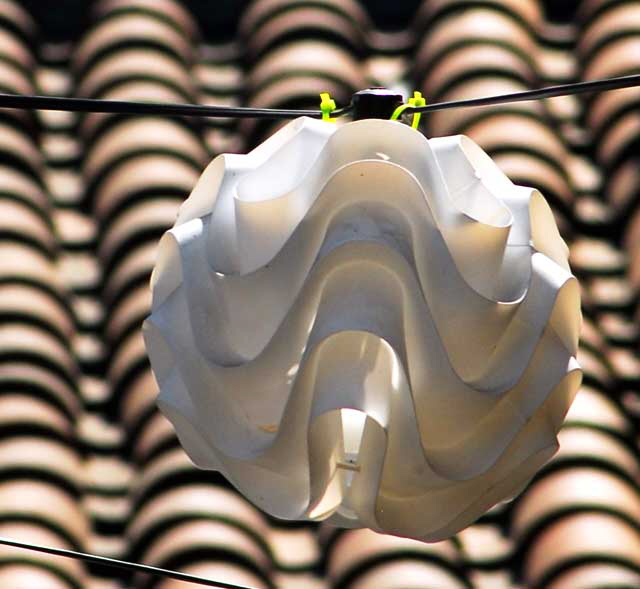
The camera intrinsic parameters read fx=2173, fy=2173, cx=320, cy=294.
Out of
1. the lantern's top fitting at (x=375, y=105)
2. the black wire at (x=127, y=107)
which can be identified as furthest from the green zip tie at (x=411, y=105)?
the black wire at (x=127, y=107)

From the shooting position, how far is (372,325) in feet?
6.13

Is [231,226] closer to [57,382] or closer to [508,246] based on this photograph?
[508,246]

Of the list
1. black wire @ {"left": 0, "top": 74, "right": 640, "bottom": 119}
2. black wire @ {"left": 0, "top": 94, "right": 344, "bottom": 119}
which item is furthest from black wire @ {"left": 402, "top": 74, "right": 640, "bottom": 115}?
black wire @ {"left": 0, "top": 94, "right": 344, "bottom": 119}

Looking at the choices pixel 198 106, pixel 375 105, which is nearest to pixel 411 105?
pixel 375 105

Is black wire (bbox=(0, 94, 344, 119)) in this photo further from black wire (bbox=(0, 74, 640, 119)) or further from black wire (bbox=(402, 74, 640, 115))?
black wire (bbox=(402, 74, 640, 115))

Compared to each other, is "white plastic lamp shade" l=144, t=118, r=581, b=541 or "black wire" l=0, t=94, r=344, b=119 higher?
"black wire" l=0, t=94, r=344, b=119

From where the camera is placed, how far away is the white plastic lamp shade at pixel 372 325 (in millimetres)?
1894

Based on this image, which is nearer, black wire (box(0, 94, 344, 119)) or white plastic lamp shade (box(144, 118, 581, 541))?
white plastic lamp shade (box(144, 118, 581, 541))

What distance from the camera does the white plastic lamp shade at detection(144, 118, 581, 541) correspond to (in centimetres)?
189

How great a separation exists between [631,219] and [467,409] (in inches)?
70.4

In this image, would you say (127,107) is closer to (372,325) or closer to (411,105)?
(411,105)

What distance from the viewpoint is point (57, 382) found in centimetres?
336

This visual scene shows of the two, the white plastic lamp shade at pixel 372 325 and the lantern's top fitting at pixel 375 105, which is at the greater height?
the lantern's top fitting at pixel 375 105

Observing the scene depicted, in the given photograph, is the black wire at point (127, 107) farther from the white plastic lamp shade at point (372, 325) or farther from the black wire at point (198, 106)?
the white plastic lamp shade at point (372, 325)
